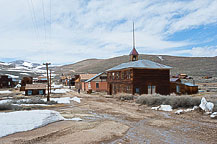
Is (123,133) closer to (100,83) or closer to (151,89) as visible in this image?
(151,89)

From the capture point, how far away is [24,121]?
958cm

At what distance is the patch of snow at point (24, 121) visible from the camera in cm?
854

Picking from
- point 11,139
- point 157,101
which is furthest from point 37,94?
point 11,139

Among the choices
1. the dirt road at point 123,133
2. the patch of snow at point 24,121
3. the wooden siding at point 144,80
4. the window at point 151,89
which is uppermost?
the wooden siding at point 144,80

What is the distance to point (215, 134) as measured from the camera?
327 inches

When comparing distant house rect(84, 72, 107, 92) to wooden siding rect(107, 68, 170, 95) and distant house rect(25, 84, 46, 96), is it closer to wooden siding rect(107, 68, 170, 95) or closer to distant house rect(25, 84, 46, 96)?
distant house rect(25, 84, 46, 96)

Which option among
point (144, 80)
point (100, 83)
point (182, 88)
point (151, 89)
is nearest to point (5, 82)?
point (100, 83)

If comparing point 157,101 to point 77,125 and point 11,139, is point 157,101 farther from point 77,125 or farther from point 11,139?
point 11,139

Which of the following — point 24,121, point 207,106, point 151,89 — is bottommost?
point 24,121

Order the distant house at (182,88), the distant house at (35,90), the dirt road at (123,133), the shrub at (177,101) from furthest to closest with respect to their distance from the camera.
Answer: the distant house at (35,90) < the distant house at (182,88) < the shrub at (177,101) < the dirt road at (123,133)

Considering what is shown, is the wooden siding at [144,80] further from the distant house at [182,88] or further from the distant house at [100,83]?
the distant house at [100,83]

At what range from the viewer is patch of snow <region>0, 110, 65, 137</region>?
854cm

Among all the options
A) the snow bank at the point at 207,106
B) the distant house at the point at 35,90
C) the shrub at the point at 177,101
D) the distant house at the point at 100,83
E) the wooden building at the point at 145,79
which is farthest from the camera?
the distant house at the point at 100,83

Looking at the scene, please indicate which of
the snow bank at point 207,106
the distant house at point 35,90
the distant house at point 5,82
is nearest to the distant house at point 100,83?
the distant house at point 35,90
